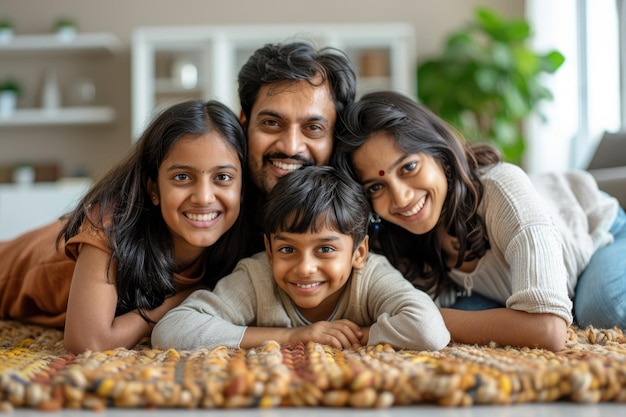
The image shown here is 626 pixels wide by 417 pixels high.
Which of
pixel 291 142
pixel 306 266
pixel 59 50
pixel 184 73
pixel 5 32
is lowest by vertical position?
pixel 306 266

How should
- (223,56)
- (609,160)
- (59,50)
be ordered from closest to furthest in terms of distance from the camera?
(609,160) → (223,56) → (59,50)

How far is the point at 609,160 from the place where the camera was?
2.50m

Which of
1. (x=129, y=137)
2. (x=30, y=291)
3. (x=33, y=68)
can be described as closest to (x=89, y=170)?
(x=129, y=137)

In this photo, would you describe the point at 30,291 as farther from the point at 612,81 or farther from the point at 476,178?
the point at 612,81

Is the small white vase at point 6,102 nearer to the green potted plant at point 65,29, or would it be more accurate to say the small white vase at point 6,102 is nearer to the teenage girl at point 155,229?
the green potted plant at point 65,29

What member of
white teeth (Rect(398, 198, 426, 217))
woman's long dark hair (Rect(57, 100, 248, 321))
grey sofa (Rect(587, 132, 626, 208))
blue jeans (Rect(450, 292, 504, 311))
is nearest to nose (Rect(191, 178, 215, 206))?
woman's long dark hair (Rect(57, 100, 248, 321))

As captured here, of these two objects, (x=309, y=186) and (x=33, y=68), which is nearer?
(x=309, y=186)

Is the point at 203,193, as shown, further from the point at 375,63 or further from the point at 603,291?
the point at 375,63

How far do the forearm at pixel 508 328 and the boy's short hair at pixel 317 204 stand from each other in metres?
0.28

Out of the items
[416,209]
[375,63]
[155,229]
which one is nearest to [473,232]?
[416,209]

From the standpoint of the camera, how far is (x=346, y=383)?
0.97 m

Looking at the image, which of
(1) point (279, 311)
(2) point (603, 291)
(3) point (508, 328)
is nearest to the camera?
(3) point (508, 328)

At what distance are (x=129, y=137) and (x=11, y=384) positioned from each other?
4522 millimetres

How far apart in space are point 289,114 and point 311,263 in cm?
42
